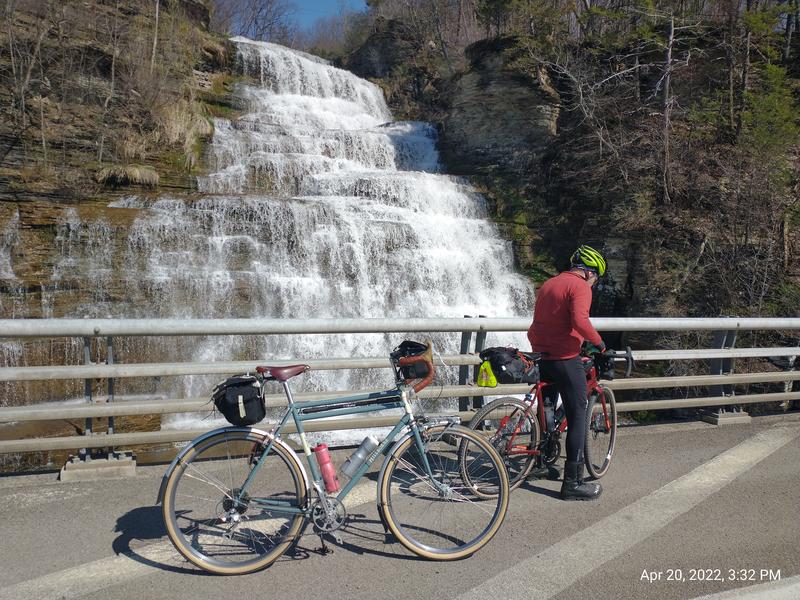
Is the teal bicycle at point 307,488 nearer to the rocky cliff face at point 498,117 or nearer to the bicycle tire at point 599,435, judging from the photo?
the bicycle tire at point 599,435

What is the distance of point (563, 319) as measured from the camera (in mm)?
4242

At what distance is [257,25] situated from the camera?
50531 millimetres

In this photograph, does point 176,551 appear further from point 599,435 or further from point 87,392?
point 599,435

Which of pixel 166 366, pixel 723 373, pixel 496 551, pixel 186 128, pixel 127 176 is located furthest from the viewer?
Answer: pixel 186 128

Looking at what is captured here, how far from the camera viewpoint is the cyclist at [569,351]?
4254mm

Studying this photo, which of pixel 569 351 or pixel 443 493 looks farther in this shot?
pixel 569 351

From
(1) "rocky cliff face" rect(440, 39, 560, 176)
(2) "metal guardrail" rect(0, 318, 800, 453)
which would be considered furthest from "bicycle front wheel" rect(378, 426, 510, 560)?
(1) "rocky cliff face" rect(440, 39, 560, 176)

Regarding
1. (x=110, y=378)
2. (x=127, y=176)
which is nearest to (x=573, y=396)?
(x=110, y=378)

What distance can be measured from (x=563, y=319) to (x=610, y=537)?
148 centimetres

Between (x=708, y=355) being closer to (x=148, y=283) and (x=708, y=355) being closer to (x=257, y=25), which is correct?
(x=148, y=283)

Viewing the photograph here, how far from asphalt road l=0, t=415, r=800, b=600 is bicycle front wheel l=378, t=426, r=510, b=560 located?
131 mm

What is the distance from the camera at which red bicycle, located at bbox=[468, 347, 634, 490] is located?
14.4ft

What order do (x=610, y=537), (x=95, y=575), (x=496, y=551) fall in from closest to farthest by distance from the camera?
(x=95, y=575) → (x=496, y=551) → (x=610, y=537)

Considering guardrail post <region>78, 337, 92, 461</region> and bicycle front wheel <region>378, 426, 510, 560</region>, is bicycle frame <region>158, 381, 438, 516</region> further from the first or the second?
guardrail post <region>78, 337, 92, 461</region>
